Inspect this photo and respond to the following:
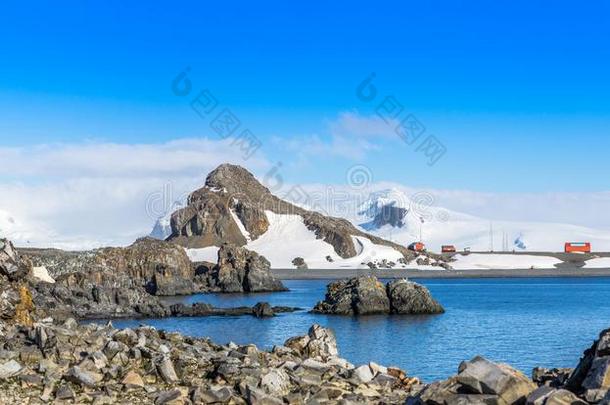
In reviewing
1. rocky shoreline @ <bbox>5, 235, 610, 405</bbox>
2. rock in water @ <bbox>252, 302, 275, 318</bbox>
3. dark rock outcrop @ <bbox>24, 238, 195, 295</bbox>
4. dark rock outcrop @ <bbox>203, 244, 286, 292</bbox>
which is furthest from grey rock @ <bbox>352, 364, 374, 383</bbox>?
dark rock outcrop @ <bbox>203, 244, 286, 292</bbox>

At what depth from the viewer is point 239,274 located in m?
140

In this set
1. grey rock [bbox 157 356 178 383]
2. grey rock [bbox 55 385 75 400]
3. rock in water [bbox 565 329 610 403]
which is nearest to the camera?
rock in water [bbox 565 329 610 403]

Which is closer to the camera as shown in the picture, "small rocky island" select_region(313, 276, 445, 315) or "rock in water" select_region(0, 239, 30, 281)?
"rock in water" select_region(0, 239, 30, 281)

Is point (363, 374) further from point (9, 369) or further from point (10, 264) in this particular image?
point (10, 264)

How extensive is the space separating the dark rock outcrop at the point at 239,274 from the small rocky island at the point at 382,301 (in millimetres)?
52798

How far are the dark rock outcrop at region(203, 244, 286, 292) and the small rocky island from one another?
2079 inches

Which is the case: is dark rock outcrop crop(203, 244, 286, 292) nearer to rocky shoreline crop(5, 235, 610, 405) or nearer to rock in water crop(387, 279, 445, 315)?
rock in water crop(387, 279, 445, 315)

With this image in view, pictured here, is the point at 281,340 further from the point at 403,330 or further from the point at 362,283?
the point at 362,283

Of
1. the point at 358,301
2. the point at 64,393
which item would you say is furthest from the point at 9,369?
the point at 358,301

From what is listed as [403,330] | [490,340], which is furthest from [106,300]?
[490,340]

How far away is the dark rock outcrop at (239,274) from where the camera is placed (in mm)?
139125

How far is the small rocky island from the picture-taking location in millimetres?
84188

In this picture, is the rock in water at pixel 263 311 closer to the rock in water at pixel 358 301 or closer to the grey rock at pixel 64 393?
the rock in water at pixel 358 301

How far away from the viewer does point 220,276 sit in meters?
141
